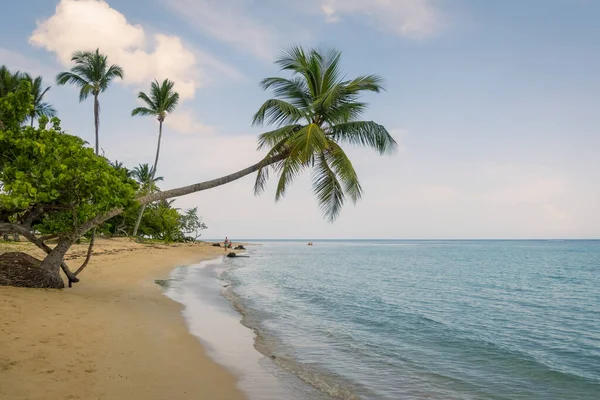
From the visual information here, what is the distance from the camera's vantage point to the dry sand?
5242mm

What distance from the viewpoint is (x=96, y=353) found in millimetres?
6672

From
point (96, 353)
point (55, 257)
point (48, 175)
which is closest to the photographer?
point (96, 353)

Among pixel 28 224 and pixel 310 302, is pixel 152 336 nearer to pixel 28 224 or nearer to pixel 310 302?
pixel 28 224

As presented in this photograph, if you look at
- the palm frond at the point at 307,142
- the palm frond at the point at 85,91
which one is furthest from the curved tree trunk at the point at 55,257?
the palm frond at the point at 85,91

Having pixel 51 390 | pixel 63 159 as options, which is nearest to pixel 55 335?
pixel 51 390

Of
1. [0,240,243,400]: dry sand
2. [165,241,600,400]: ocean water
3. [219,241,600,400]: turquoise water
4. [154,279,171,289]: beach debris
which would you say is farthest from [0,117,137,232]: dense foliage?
[154,279,171,289]: beach debris

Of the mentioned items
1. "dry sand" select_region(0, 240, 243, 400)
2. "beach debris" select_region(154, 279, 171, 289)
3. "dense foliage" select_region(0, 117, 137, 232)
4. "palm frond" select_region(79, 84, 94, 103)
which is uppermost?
"palm frond" select_region(79, 84, 94, 103)

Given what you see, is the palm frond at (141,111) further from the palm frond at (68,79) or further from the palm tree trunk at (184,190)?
the palm tree trunk at (184,190)

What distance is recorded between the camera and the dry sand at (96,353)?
5.24 m

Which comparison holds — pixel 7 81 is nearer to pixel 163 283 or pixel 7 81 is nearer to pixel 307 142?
pixel 163 283

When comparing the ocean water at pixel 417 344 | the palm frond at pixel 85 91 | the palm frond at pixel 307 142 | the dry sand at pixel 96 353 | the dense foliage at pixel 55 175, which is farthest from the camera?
the palm frond at pixel 85 91

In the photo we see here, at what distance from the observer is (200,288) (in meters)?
18.5

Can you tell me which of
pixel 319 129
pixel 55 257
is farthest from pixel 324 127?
pixel 55 257

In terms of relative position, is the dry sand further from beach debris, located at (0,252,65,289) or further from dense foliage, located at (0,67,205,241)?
dense foliage, located at (0,67,205,241)
